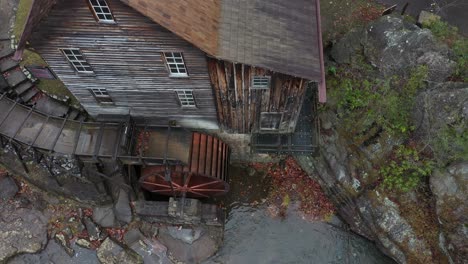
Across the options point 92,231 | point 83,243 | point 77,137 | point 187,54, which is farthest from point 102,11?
point 83,243

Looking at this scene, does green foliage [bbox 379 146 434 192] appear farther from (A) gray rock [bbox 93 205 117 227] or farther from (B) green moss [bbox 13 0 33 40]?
(B) green moss [bbox 13 0 33 40]

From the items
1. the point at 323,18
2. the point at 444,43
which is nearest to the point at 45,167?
the point at 323,18

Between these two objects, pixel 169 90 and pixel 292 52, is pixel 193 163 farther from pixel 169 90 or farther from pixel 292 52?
pixel 292 52

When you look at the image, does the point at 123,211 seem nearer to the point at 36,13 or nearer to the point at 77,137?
the point at 77,137

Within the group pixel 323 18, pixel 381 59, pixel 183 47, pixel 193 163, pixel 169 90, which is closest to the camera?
pixel 183 47

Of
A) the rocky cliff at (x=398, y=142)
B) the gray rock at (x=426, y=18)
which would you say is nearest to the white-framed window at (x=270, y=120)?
the rocky cliff at (x=398, y=142)

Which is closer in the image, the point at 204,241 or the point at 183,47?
the point at 183,47

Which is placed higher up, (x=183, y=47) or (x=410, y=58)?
(x=183, y=47)
